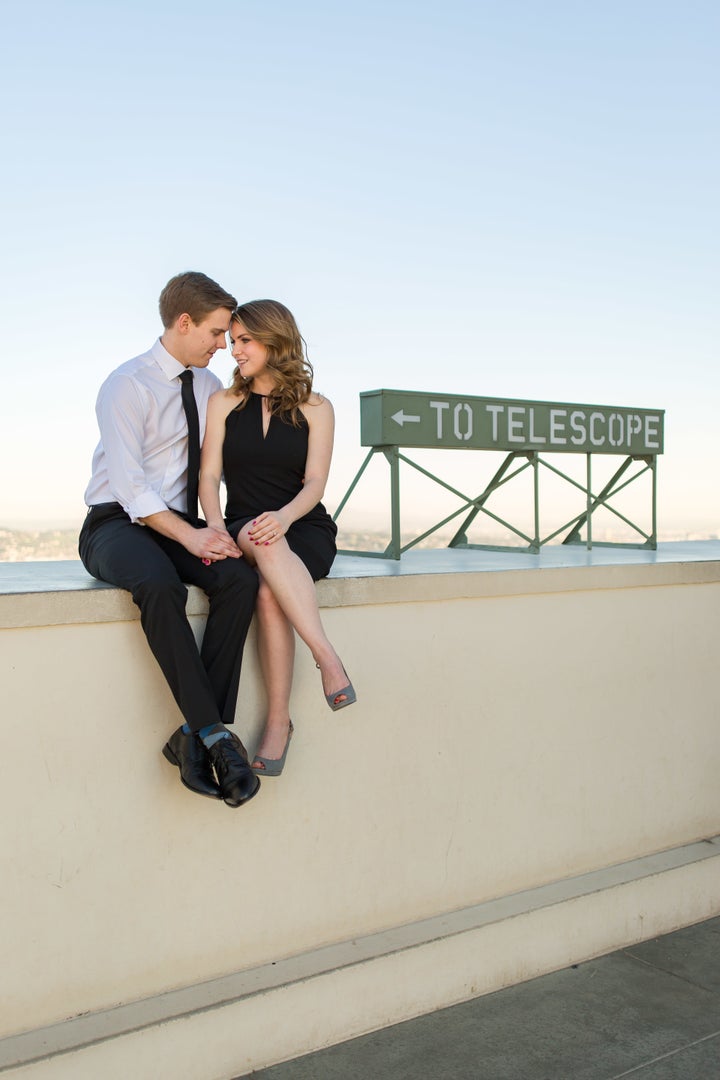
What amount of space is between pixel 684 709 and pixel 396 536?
1.15 m

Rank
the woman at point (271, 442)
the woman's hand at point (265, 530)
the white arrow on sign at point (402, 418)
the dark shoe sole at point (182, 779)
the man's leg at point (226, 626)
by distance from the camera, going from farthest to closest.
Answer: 1. the white arrow on sign at point (402, 418)
2. the woman at point (271, 442)
3. the woman's hand at point (265, 530)
4. the man's leg at point (226, 626)
5. the dark shoe sole at point (182, 779)

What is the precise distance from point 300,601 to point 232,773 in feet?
1.44

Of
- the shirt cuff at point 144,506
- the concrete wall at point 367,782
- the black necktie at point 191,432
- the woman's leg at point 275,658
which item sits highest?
the black necktie at point 191,432

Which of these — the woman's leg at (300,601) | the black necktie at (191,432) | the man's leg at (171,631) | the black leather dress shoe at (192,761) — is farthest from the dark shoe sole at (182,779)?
the black necktie at (191,432)

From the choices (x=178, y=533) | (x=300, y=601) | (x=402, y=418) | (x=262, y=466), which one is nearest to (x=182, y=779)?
(x=300, y=601)

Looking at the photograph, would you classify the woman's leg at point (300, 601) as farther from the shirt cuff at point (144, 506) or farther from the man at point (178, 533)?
the shirt cuff at point (144, 506)

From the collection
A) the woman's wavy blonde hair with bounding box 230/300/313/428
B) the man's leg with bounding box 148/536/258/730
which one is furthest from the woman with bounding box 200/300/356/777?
the man's leg with bounding box 148/536/258/730

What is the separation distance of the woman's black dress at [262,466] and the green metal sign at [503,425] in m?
0.80

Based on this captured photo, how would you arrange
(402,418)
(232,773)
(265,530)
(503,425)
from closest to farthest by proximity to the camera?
(232,773) < (265,530) < (402,418) < (503,425)

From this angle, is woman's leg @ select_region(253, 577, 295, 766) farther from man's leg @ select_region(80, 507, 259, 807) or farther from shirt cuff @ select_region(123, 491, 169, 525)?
shirt cuff @ select_region(123, 491, 169, 525)

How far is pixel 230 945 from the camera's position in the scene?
8.48 feet

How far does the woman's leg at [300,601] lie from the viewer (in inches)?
98.7

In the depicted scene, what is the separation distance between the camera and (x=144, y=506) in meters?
2.57

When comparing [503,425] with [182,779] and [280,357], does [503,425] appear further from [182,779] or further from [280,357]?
[182,779]
